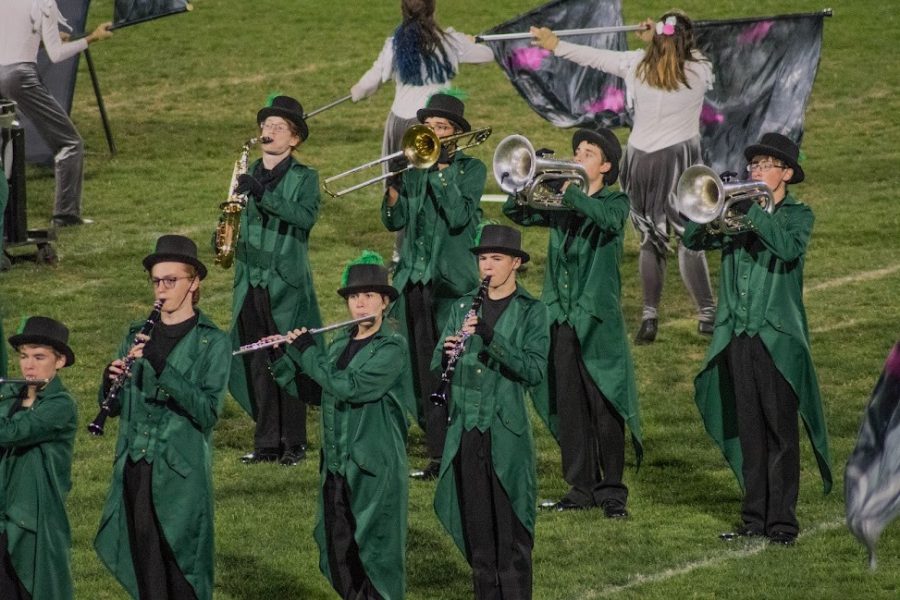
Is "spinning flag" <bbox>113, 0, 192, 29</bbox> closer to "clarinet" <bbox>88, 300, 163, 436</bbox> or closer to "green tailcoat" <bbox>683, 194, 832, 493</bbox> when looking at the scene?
"green tailcoat" <bbox>683, 194, 832, 493</bbox>

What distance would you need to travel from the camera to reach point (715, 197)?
10.3 meters

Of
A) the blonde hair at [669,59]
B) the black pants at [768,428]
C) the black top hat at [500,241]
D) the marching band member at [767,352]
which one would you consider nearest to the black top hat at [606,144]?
the marching band member at [767,352]

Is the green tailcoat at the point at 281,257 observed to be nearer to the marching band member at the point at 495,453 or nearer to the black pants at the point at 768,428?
the marching band member at the point at 495,453

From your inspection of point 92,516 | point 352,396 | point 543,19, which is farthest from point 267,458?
point 543,19

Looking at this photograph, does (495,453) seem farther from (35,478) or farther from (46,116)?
(46,116)

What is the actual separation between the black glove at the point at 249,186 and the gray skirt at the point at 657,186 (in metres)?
3.50


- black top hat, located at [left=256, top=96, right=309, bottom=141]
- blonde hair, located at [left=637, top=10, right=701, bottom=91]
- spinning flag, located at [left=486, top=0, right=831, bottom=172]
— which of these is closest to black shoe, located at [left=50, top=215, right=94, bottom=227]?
spinning flag, located at [left=486, top=0, right=831, bottom=172]

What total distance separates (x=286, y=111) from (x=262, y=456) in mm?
2030

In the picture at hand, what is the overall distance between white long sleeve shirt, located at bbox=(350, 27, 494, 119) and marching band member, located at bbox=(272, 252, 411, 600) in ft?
17.8

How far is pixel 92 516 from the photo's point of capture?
1099 cm

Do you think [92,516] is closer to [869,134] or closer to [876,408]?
[876,408]

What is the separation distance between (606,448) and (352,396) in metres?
2.41

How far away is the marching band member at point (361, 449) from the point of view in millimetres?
8977

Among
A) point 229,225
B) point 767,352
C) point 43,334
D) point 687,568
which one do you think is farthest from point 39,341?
point 767,352
